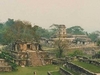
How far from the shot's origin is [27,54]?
43.2m

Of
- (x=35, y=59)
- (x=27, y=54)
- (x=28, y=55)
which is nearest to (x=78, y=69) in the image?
(x=35, y=59)

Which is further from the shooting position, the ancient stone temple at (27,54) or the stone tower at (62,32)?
the stone tower at (62,32)

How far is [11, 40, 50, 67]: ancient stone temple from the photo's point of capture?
135ft

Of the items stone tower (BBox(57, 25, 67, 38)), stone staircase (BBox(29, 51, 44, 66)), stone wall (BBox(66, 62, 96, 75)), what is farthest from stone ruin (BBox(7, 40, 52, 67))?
stone tower (BBox(57, 25, 67, 38))

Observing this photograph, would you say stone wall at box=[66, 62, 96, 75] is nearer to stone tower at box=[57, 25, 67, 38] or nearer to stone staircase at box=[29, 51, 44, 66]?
stone staircase at box=[29, 51, 44, 66]

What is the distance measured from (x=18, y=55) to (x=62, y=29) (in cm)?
3927

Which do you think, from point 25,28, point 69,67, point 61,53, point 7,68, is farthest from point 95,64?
point 25,28

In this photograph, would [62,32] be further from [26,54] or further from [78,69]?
[78,69]

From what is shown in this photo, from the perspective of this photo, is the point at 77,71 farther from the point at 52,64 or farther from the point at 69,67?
the point at 52,64

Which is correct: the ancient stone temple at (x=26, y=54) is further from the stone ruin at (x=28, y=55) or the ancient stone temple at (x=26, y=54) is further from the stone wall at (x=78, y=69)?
the stone wall at (x=78, y=69)

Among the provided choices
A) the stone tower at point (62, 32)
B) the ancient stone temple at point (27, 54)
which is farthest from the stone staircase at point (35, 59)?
the stone tower at point (62, 32)

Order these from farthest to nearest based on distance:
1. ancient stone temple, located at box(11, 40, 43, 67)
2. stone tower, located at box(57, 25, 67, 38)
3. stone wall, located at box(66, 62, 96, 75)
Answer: stone tower, located at box(57, 25, 67, 38) → ancient stone temple, located at box(11, 40, 43, 67) → stone wall, located at box(66, 62, 96, 75)

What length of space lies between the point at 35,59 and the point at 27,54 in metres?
1.75

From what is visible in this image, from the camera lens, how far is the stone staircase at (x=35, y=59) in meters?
41.2
